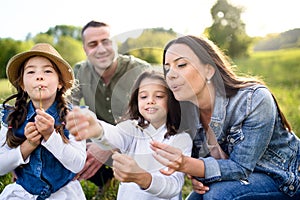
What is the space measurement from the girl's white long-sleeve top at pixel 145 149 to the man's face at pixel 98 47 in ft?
1.65

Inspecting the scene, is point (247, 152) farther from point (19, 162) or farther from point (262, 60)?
point (262, 60)

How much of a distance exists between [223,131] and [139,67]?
0.50m

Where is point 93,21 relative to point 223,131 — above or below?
above

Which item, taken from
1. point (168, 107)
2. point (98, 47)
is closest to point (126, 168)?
point (168, 107)

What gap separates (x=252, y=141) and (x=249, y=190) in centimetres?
22

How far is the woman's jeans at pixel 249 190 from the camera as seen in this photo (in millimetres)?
2258

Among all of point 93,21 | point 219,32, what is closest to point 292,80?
point 219,32

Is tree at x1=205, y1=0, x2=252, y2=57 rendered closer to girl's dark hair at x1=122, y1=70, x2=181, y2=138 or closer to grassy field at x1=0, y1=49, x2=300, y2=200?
grassy field at x1=0, y1=49, x2=300, y2=200

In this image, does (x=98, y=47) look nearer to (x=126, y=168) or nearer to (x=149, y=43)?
(x=149, y=43)

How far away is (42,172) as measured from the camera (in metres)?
2.44

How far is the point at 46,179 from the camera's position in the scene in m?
2.43

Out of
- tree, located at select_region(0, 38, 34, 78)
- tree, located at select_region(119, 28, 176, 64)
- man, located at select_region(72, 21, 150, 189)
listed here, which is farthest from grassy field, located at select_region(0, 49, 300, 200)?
tree, located at select_region(0, 38, 34, 78)

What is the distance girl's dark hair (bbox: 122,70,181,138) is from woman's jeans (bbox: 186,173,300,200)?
32 centimetres

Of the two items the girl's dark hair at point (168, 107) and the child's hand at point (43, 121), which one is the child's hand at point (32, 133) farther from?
the girl's dark hair at point (168, 107)
